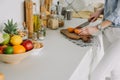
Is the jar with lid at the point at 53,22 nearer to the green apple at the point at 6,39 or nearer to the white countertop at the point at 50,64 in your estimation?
the white countertop at the point at 50,64

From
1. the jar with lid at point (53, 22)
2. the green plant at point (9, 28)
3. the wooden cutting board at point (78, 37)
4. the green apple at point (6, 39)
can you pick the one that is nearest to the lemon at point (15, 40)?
the green apple at point (6, 39)

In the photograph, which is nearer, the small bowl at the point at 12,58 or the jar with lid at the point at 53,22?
the small bowl at the point at 12,58

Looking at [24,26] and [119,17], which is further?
[24,26]

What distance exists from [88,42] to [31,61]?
0.50 meters

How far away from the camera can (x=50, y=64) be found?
47.9 inches

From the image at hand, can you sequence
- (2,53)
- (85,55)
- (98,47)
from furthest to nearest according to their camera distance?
(98,47) → (85,55) → (2,53)

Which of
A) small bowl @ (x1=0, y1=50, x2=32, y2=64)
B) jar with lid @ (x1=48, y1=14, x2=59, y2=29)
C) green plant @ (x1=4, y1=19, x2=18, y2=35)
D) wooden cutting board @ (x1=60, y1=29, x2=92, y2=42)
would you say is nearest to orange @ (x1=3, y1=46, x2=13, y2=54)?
small bowl @ (x1=0, y1=50, x2=32, y2=64)

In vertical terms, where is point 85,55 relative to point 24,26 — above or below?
below

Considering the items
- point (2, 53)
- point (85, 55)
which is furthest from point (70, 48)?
point (2, 53)

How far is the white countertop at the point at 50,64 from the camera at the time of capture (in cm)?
109

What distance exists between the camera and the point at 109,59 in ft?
4.71

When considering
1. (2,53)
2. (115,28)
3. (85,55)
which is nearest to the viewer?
(2,53)

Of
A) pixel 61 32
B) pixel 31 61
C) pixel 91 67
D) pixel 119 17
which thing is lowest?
pixel 91 67

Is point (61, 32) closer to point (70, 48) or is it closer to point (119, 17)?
point (70, 48)
